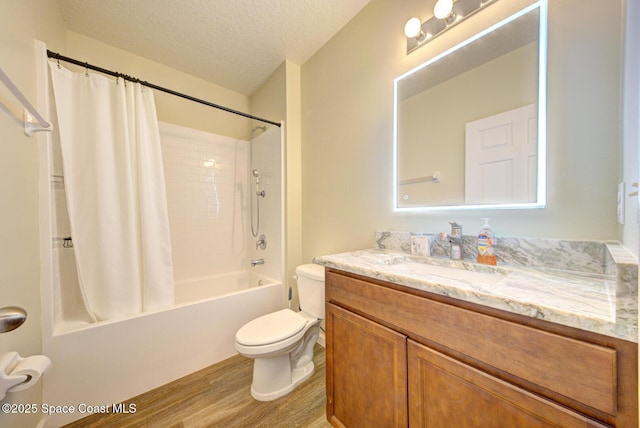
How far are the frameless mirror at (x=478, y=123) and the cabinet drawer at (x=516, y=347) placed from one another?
62 cm

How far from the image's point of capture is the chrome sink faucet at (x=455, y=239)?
1.03m

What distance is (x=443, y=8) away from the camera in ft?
3.58

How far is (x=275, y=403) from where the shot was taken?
130 centimetres

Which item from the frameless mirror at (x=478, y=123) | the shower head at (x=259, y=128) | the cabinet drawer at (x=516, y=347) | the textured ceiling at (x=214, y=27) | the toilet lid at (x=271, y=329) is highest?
the textured ceiling at (x=214, y=27)

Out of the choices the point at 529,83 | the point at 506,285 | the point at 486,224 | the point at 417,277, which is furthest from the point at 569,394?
the point at 529,83

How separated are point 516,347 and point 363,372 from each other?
1.97 feet

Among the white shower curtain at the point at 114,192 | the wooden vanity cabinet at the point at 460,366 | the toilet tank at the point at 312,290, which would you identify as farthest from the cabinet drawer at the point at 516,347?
the white shower curtain at the point at 114,192

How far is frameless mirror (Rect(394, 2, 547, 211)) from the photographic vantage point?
90 cm

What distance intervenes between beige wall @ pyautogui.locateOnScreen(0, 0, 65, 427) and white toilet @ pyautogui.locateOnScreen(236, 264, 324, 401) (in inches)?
37.5

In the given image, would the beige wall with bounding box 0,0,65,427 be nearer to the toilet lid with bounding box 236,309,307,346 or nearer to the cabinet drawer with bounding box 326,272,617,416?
the toilet lid with bounding box 236,309,307,346

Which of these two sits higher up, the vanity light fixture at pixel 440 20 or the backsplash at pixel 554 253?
the vanity light fixture at pixel 440 20

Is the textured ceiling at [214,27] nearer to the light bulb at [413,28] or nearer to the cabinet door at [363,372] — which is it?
the light bulb at [413,28]

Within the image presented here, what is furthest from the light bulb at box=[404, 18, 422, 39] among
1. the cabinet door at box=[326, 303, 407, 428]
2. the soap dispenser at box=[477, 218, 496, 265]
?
the cabinet door at box=[326, 303, 407, 428]

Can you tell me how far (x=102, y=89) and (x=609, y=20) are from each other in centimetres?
262
